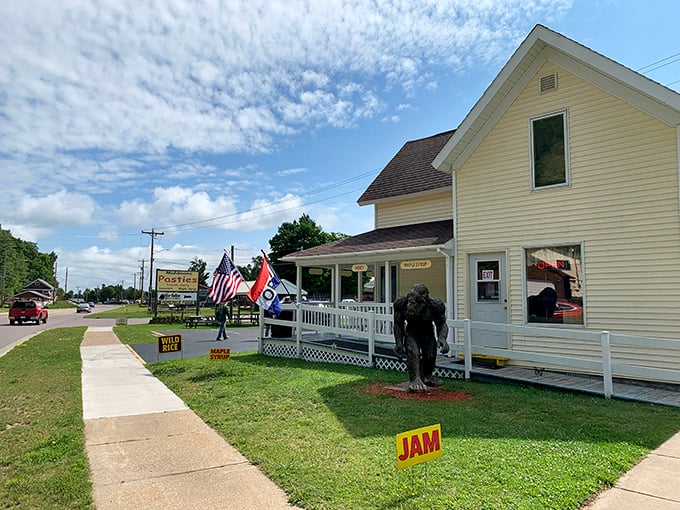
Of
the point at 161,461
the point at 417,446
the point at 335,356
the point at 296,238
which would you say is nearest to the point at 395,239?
the point at 335,356

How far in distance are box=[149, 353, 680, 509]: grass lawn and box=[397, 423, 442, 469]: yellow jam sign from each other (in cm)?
35

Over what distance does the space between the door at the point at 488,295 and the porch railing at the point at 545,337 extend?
33cm

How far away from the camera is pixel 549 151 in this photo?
409 inches

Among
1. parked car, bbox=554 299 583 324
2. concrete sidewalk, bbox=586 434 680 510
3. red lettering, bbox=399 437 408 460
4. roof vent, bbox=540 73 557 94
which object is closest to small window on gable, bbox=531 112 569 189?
roof vent, bbox=540 73 557 94

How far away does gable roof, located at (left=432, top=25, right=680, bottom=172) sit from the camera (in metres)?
8.71

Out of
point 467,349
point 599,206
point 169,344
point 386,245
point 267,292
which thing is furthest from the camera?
point 267,292

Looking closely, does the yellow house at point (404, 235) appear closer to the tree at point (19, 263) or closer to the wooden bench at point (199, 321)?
the wooden bench at point (199, 321)

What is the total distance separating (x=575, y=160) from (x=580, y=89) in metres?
1.57

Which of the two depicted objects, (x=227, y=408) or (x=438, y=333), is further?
(x=438, y=333)

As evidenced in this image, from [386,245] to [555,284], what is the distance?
4810 mm

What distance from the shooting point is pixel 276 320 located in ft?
45.2

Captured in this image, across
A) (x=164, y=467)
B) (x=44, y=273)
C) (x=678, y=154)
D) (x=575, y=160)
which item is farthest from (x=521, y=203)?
(x=44, y=273)

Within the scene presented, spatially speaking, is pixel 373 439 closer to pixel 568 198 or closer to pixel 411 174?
pixel 568 198

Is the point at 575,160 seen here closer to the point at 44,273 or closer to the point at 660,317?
the point at 660,317
